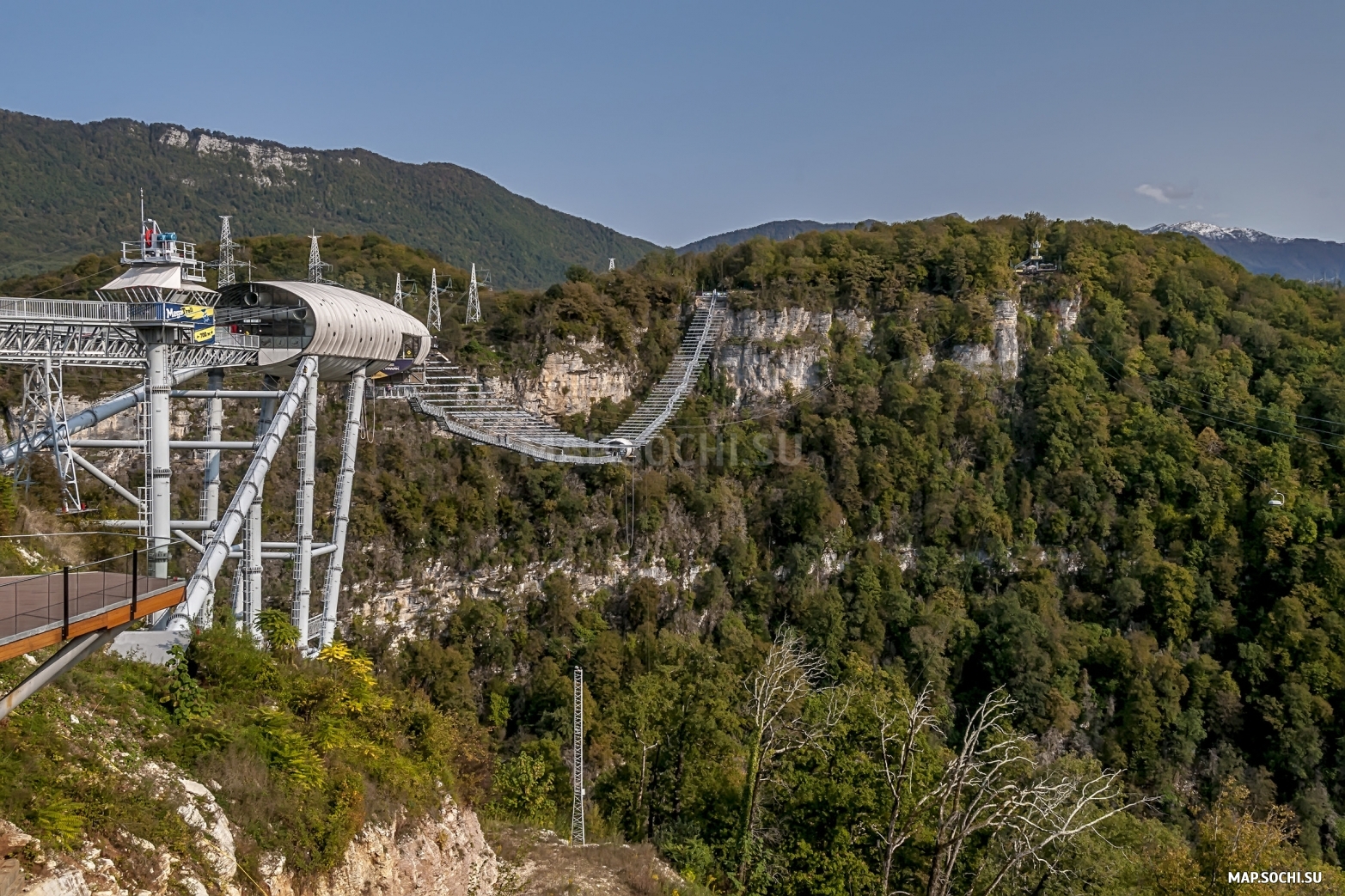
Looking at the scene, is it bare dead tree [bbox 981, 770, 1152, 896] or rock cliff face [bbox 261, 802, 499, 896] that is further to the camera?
bare dead tree [bbox 981, 770, 1152, 896]

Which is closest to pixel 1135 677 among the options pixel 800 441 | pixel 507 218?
pixel 800 441

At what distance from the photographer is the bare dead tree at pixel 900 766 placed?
1373 centimetres

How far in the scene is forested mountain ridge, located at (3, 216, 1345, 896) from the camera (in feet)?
88.5

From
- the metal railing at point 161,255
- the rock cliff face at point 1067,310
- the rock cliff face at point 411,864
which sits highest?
the rock cliff face at point 1067,310

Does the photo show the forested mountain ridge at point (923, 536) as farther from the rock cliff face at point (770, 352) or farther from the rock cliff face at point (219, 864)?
the rock cliff face at point (219, 864)

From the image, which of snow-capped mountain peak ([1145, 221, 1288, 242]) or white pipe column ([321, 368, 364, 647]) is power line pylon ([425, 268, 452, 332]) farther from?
snow-capped mountain peak ([1145, 221, 1288, 242])

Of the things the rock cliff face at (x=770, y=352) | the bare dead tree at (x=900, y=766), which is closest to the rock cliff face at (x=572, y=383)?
the rock cliff face at (x=770, y=352)

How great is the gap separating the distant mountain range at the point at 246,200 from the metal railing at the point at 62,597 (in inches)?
1882

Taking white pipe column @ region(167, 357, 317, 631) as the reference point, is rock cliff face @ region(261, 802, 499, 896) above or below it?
below

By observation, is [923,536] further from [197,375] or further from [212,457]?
[197,375]

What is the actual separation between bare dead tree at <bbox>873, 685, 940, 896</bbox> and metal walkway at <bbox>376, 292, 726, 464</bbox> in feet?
42.8

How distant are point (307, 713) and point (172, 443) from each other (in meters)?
4.66

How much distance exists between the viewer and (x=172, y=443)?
11.8 m

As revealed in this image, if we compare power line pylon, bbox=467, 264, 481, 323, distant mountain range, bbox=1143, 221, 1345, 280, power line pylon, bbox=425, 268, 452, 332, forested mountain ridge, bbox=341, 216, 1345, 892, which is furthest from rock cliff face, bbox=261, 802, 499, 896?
distant mountain range, bbox=1143, 221, 1345, 280
